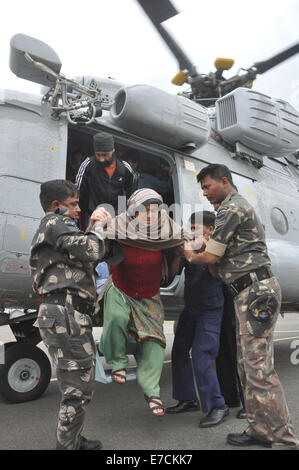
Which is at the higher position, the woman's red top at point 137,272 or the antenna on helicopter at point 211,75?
the antenna on helicopter at point 211,75

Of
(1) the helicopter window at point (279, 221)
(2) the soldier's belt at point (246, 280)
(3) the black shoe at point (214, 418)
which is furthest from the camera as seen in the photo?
(1) the helicopter window at point (279, 221)

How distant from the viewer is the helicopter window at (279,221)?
5.36m

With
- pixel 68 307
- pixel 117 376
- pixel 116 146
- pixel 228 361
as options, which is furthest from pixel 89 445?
pixel 116 146

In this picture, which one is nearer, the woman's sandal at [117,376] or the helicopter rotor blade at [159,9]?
the woman's sandal at [117,376]

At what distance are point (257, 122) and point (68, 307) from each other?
3783mm

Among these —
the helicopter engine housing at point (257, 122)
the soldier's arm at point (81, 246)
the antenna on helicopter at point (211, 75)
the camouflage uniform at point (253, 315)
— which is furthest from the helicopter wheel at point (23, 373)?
the antenna on helicopter at point (211, 75)

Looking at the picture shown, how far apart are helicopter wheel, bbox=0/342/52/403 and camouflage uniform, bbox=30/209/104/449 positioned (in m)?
1.70

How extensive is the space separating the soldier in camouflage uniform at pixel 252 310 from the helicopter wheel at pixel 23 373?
206 centimetres

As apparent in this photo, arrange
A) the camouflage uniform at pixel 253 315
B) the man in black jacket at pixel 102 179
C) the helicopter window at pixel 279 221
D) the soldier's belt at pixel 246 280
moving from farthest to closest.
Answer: the helicopter window at pixel 279 221, the man in black jacket at pixel 102 179, the soldier's belt at pixel 246 280, the camouflage uniform at pixel 253 315

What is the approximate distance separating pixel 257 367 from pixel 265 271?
645mm

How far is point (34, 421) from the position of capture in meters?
3.31

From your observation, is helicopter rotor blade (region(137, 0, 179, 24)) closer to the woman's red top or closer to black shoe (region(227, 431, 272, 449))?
the woman's red top

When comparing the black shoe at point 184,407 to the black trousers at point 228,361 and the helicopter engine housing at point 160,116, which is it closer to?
the black trousers at point 228,361

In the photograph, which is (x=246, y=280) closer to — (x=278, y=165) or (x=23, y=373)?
(x=23, y=373)
